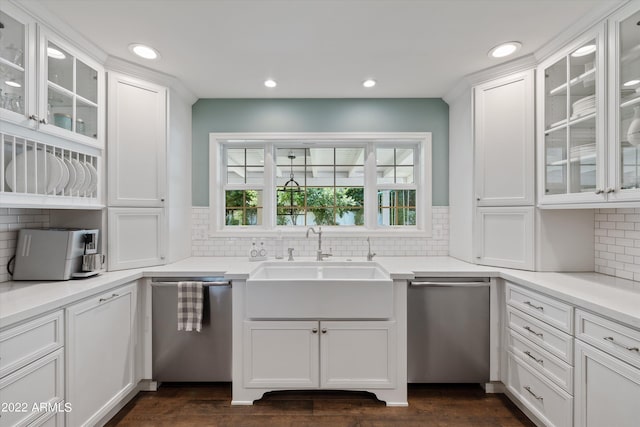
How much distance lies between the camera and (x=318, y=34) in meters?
1.90

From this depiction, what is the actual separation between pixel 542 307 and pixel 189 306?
225cm

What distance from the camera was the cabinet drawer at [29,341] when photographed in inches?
49.3

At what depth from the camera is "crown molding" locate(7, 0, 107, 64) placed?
163cm

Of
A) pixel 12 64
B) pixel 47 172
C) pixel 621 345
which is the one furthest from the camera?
pixel 47 172

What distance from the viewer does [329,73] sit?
2410 millimetres

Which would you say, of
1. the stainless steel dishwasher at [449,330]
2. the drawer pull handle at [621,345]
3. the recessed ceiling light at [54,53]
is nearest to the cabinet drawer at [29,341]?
the recessed ceiling light at [54,53]

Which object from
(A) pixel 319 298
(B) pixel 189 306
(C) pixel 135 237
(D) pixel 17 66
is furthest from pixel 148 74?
(A) pixel 319 298

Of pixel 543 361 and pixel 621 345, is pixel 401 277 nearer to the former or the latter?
pixel 543 361

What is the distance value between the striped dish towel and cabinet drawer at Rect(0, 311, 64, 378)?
68 cm

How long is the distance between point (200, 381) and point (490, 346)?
2136 millimetres

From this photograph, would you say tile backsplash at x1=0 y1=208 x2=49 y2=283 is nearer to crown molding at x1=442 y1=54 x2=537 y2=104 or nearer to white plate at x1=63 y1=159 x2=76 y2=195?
white plate at x1=63 y1=159 x2=76 y2=195

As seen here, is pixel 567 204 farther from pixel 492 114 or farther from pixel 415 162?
pixel 415 162

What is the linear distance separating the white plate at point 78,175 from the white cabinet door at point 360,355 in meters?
1.88

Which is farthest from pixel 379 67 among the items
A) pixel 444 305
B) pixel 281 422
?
pixel 281 422
